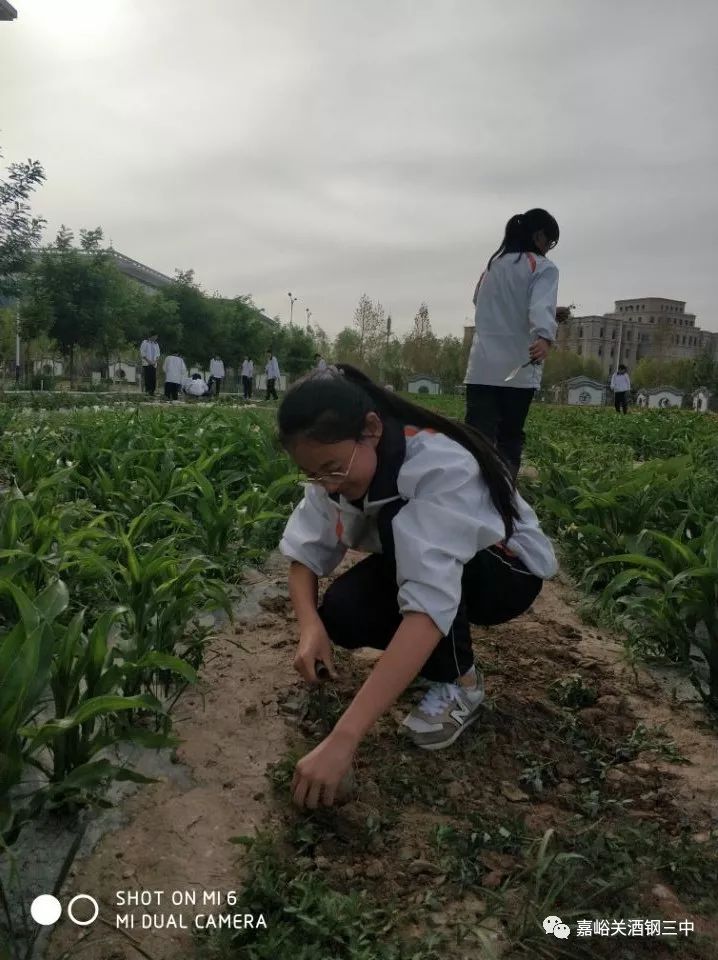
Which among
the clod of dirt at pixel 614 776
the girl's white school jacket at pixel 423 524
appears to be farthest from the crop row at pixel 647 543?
the girl's white school jacket at pixel 423 524

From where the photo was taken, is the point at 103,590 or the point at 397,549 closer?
the point at 397,549

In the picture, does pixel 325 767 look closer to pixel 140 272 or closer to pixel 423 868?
pixel 423 868

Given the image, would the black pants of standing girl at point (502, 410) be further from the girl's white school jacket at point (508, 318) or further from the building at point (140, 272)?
the building at point (140, 272)

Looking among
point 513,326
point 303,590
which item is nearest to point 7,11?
point 513,326

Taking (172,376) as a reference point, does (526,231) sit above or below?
above

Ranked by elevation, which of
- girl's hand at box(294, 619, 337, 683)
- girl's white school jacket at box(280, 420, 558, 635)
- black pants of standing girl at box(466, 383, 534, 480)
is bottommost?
girl's hand at box(294, 619, 337, 683)

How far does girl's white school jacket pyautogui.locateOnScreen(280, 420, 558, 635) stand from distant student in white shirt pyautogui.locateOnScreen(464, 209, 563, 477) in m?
2.08

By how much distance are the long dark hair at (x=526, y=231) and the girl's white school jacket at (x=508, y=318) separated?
0.05 meters

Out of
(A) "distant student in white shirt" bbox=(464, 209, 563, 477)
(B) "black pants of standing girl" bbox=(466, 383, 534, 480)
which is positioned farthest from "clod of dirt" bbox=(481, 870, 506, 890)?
(B) "black pants of standing girl" bbox=(466, 383, 534, 480)

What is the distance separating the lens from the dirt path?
1.40 m

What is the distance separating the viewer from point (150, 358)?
18.8 metres

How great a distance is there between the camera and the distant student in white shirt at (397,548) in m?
1.50

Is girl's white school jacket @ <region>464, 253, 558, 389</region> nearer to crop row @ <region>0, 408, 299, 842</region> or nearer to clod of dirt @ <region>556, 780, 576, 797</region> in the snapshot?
crop row @ <region>0, 408, 299, 842</region>

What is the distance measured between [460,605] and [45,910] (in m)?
1.09
